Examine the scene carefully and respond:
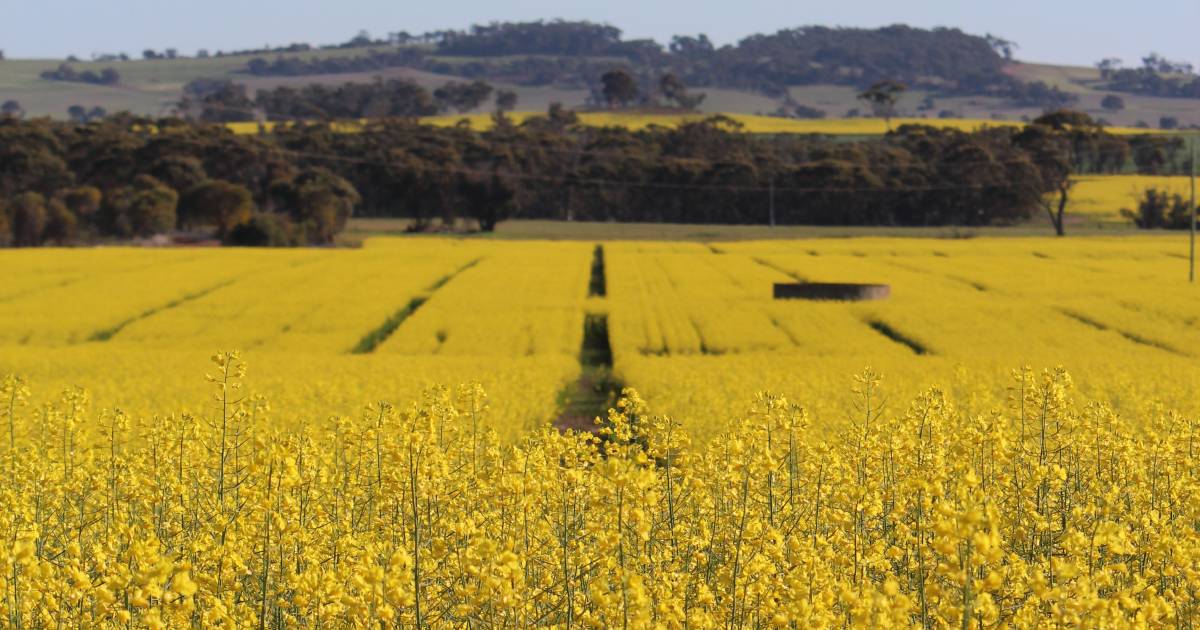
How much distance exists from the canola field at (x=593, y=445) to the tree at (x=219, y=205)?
21.5 metres

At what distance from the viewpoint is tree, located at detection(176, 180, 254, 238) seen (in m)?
96.7

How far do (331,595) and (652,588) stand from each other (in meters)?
2.02

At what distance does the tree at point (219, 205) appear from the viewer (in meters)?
96.7

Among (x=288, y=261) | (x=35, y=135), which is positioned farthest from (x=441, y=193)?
(x=288, y=261)

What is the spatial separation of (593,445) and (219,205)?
8944 centimetres

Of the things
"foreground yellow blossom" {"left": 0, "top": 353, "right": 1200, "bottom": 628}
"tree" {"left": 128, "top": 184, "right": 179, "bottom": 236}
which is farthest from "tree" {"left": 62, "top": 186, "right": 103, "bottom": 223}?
"foreground yellow blossom" {"left": 0, "top": 353, "right": 1200, "bottom": 628}

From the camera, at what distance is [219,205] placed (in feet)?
317

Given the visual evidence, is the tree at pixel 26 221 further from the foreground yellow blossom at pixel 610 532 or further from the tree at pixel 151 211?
the foreground yellow blossom at pixel 610 532

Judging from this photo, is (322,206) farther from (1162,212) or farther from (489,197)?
(1162,212)

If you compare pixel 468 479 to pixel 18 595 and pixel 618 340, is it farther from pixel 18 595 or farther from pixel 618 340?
pixel 618 340

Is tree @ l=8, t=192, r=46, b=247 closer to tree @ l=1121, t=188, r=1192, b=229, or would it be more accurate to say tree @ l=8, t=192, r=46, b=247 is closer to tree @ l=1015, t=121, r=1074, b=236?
tree @ l=1015, t=121, r=1074, b=236

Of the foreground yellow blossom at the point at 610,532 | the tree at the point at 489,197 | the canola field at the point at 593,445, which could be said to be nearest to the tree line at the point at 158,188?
the tree at the point at 489,197

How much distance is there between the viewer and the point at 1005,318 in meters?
46.6

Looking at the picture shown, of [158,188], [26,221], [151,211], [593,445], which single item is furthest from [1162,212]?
[593,445]
